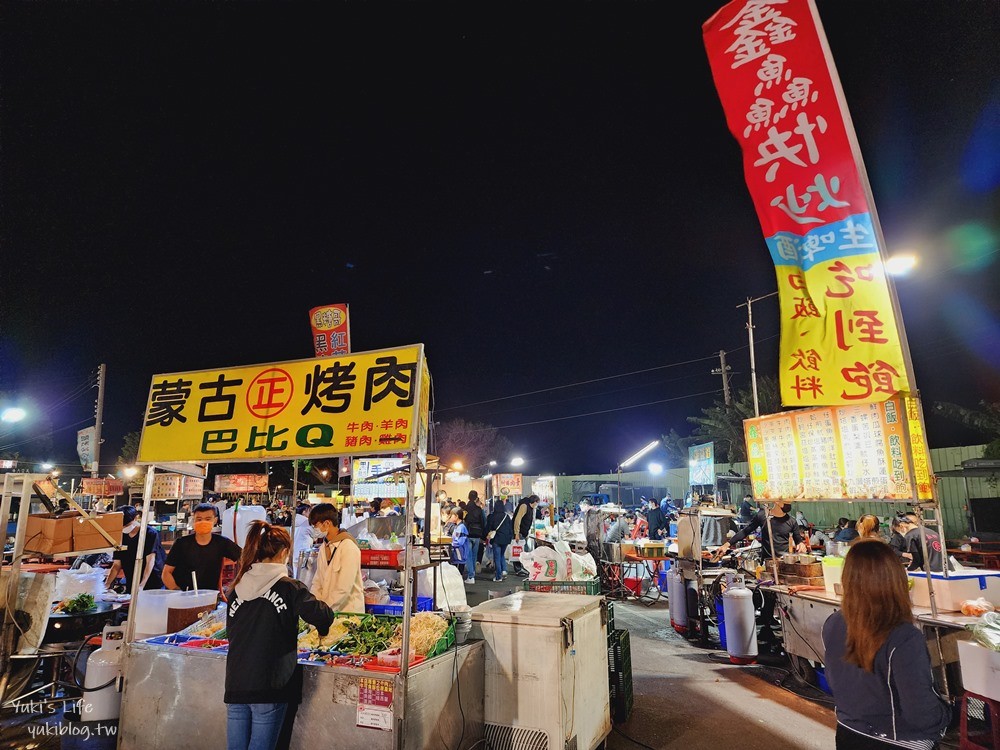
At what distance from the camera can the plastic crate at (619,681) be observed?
601cm

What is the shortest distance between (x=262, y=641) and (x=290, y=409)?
1.76m

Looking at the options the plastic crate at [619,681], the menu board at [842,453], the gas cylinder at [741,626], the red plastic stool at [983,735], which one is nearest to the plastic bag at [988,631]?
the red plastic stool at [983,735]

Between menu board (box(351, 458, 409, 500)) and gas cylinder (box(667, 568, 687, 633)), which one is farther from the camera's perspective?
menu board (box(351, 458, 409, 500))

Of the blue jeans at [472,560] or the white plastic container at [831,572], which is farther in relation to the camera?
the blue jeans at [472,560]

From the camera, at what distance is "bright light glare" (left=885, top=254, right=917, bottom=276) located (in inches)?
222

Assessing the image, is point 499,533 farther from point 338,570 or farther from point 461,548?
point 338,570

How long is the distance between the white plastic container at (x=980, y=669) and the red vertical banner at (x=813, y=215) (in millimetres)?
2298

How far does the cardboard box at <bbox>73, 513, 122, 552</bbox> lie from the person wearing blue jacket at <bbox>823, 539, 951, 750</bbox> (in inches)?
334

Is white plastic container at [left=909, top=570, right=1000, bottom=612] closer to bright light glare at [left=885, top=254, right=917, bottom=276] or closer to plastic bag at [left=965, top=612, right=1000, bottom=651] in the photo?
plastic bag at [left=965, top=612, right=1000, bottom=651]

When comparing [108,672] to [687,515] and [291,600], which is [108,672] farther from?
[687,515]

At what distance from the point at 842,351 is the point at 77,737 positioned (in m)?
8.59

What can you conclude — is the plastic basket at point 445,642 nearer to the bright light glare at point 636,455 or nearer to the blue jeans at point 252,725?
the blue jeans at point 252,725

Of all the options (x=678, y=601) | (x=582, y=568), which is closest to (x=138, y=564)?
(x=582, y=568)

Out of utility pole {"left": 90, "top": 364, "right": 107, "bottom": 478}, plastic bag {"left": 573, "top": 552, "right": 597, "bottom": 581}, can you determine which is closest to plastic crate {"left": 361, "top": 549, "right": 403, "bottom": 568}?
plastic bag {"left": 573, "top": 552, "right": 597, "bottom": 581}
